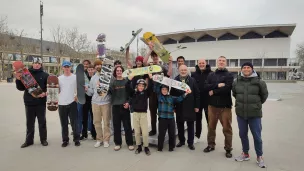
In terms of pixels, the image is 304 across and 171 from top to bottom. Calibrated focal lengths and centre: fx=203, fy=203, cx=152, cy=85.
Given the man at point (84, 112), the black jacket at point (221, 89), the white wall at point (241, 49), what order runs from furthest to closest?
the white wall at point (241, 49) < the man at point (84, 112) < the black jacket at point (221, 89)

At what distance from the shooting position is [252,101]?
360cm

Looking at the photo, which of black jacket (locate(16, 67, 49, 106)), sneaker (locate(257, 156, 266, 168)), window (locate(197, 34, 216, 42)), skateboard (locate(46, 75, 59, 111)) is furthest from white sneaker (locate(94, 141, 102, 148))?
window (locate(197, 34, 216, 42))

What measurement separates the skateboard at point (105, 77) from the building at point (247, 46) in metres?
57.5

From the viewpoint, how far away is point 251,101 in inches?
142

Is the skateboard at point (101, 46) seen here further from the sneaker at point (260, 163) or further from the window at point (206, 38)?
the window at point (206, 38)

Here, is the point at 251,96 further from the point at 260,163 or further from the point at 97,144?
the point at 97,144

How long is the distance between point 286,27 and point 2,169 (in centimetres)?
7000

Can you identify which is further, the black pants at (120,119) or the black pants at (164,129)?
the black pants at (120,119)

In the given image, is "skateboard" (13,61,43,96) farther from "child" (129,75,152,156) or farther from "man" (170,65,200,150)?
"man" (170,65,200,150)

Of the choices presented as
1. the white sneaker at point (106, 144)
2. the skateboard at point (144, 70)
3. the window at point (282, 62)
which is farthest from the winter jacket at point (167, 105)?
the window at point (282, 62)

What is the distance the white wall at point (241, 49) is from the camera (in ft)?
196

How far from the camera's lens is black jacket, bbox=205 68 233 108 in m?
3.95

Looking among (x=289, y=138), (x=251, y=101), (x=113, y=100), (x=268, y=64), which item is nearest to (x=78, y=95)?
(x=113, y=100)

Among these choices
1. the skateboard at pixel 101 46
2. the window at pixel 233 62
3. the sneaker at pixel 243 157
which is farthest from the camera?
the window at pixel 233 62
